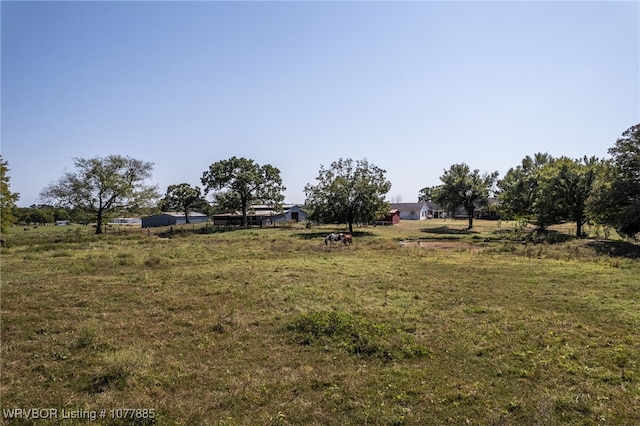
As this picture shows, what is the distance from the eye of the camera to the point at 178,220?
78.4 m

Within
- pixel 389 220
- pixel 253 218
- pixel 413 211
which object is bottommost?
pixel 389 220

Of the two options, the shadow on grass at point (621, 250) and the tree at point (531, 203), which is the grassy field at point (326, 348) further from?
the tree at point (531, 203)

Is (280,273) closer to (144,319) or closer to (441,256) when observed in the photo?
(144,319)

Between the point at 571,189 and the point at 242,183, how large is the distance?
44310mm

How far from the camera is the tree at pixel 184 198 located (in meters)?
80.8

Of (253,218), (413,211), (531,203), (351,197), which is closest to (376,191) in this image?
(351,197)

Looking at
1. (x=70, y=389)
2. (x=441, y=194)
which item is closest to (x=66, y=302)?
(x=70, y=389)

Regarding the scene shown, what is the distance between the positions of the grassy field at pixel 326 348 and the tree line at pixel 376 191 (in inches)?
679

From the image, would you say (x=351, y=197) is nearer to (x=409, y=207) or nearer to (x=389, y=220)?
(x=389, y=220)

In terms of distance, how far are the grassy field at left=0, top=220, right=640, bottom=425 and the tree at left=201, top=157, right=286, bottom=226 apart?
42.0 m

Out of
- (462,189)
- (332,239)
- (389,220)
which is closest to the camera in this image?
(332,239)

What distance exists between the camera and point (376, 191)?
41.8 m

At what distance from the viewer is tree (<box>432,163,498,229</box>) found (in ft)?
167

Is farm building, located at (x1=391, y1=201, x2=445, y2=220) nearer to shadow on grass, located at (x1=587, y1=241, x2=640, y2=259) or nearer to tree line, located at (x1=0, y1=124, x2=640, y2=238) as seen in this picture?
tree line, located at (x1=0, y1=124, x2=640, y2=238)
